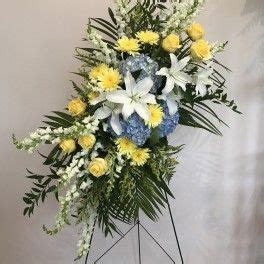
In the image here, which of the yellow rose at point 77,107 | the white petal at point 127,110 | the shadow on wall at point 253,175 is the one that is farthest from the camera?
the shadow on wall at point 253,175

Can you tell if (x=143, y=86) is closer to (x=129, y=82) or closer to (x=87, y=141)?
(x=129, y=82)

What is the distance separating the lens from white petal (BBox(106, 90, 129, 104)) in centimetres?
101

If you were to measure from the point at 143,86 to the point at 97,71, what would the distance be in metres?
0.16

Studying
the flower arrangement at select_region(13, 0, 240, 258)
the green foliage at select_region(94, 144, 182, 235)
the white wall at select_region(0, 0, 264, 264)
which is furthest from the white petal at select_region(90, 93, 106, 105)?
the white wall at select_region(0, 0, 264, 264)

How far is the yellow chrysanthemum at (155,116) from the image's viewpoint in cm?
104

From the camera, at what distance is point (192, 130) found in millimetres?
1499

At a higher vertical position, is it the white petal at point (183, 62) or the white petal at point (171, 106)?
the white petal at point (183, 62)

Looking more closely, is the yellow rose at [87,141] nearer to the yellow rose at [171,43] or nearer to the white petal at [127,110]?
the white petal at [127,110]

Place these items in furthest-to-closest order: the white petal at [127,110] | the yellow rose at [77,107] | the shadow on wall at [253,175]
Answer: the shadow on wall at [253,175] < the yellow rose at [77,107] < the white petal at [127,110]

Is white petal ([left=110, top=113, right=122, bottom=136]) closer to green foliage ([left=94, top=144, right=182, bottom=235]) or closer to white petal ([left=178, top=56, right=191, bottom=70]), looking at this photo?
green foliage ([left=94, top=144, right=182, bottom=235])

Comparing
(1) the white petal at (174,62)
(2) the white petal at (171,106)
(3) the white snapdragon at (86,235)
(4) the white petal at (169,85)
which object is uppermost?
(1) the white petal at (174,62)

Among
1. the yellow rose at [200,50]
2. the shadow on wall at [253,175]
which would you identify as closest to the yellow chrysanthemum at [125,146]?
the yellow rose at [200,50]

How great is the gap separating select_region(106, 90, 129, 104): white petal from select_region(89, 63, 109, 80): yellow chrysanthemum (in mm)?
85

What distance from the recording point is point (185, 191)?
1.53m
